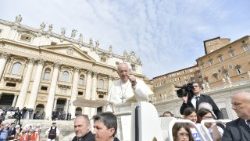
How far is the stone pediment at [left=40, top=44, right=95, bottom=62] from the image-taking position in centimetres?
2877

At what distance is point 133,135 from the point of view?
1449 millimetres

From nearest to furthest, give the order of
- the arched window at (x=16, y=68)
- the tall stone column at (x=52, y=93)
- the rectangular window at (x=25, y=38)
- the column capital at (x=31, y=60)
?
1. the arched window at (x=16, y=68)
2. the tall stone column at (x=52, y=93)
3. the column capital at (x=31, y=60)
4. the rectangular window at (x=25, y=38)

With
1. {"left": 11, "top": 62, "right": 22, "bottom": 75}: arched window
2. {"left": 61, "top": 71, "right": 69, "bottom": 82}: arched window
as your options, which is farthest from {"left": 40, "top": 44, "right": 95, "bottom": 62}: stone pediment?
{"left": 11, "top": 62, "right": 22, "bottom": 75}: arched window

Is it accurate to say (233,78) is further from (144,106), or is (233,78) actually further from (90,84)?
(144,106)

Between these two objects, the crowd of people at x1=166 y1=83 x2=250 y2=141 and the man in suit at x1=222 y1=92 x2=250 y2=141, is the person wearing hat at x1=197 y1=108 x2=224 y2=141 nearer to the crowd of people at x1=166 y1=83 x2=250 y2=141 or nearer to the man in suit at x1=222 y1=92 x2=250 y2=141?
the crowd of people at x1=166 y1=83 x2=250 y2=141

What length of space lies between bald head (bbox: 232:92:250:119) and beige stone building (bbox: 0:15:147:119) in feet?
88.3

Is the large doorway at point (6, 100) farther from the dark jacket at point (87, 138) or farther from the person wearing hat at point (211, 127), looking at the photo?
the person wearing hat at point (211, 127)

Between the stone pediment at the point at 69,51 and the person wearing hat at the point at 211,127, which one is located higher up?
the stone pediment at the point at 69,51

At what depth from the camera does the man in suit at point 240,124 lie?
5.28ft

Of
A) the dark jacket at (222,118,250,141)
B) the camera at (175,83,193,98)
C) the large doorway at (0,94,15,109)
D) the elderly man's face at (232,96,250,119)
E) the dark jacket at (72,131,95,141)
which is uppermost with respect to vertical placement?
the large doorway at (0,94,15,109)

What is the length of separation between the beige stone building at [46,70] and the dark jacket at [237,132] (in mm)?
26888

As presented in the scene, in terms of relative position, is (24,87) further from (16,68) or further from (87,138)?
(87,138)

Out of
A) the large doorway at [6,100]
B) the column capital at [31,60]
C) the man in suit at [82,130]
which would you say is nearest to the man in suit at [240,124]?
the man in suit at [82,130]

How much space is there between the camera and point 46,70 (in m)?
28.3
